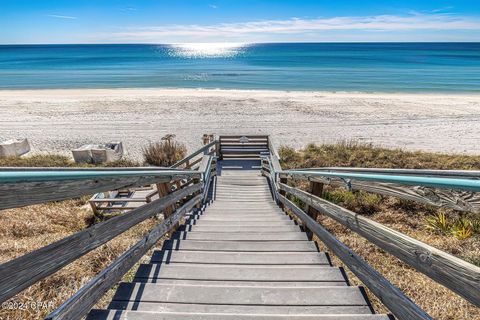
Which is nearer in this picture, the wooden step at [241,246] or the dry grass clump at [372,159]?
A: the wooden step at [241,246]

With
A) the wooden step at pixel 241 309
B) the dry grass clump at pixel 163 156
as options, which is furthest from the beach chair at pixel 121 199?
the wooden step at pixel 241 309

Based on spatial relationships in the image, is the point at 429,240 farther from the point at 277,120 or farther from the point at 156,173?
the point at 277,120

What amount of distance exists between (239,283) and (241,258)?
513 millimetres

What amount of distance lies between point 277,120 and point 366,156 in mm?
10054

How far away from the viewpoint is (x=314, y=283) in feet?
8.05

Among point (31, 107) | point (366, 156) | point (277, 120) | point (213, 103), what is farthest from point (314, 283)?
point (31, 107)

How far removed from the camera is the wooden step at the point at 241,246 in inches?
128

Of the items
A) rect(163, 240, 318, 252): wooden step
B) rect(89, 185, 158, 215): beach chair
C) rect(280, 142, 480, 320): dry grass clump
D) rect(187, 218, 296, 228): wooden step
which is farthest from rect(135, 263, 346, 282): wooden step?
rect(89, 185, 158, 215): beach chair

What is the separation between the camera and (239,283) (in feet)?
8.04

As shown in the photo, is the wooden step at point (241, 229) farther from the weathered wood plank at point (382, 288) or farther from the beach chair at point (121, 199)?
the beach chair at point (121, 199)

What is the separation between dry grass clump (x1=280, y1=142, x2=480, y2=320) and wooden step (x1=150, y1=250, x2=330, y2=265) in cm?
102

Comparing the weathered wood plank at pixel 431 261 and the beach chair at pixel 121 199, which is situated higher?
the weathered wood plank at pixel 431 261

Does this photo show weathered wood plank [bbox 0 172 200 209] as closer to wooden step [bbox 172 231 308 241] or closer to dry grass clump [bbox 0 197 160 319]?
dry grass clump [bbox 0 197 160 319]

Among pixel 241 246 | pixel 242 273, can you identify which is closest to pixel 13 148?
pixel 241 246
